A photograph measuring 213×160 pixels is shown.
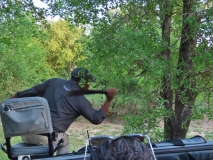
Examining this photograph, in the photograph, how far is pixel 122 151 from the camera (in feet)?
3.45

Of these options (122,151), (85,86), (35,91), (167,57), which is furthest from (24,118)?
(167,57)

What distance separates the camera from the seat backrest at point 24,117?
2.49 metres

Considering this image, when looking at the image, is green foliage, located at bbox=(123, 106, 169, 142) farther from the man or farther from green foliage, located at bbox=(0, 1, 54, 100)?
green foliage, located at bbox=(0, 1, 54, 100)

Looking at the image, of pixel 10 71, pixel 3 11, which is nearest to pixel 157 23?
pixel 3 11

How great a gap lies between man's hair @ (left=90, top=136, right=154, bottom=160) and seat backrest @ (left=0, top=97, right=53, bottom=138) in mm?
1495

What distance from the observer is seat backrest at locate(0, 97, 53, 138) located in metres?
2.49

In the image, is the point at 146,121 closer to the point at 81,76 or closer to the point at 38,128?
the point at 81,76

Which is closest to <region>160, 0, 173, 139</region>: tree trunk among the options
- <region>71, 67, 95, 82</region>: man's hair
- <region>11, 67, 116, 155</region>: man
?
<region>71, 67, 95, 82</region>: man's hair

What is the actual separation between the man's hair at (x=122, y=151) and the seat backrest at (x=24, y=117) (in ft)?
4.90

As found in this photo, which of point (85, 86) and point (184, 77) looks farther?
point (184, 77)

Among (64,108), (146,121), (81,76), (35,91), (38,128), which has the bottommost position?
(146,121)

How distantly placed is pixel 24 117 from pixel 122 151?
5.31 feet

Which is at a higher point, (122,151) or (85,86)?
(85,86)

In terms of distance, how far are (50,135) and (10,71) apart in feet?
23.7
